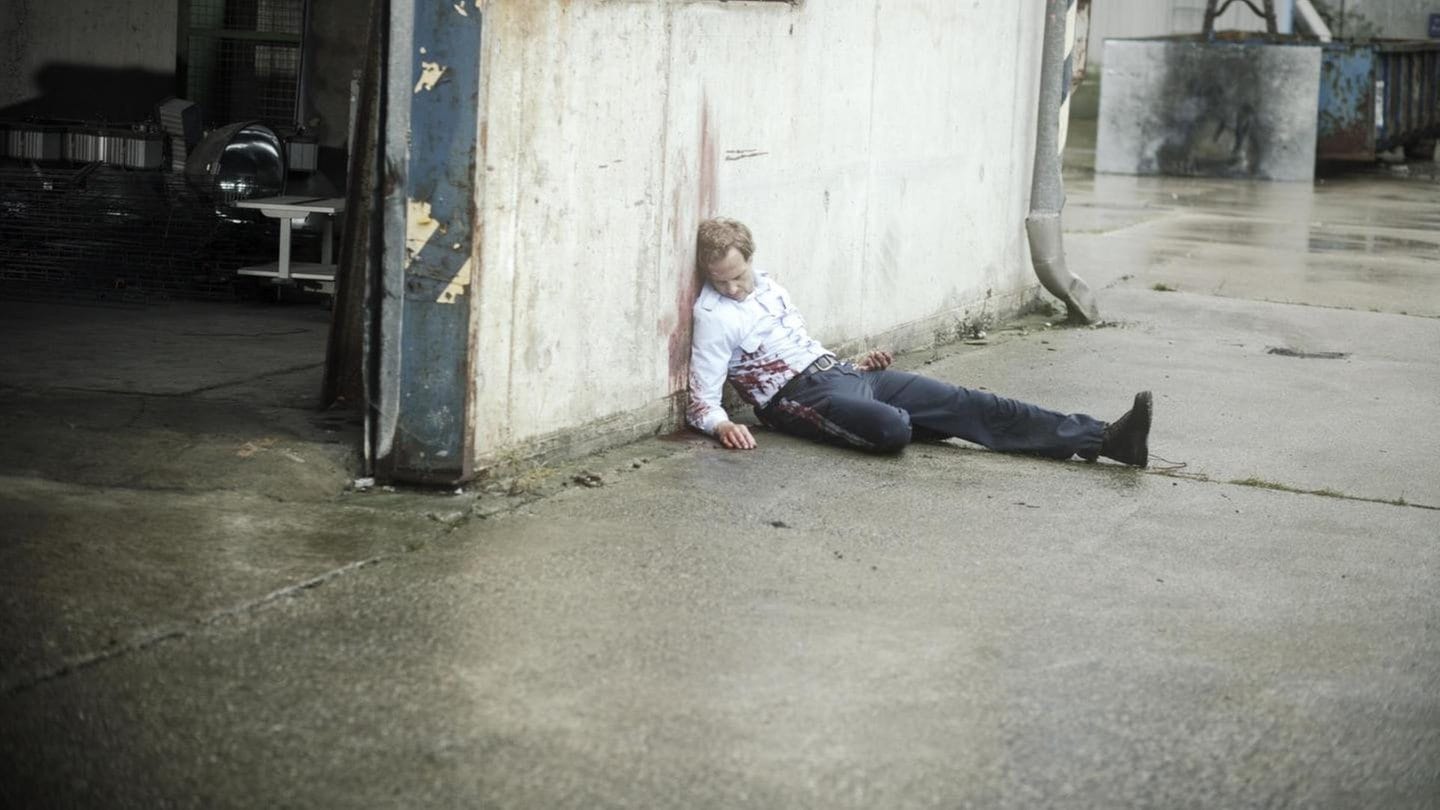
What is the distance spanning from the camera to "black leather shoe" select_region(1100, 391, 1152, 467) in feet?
19.7

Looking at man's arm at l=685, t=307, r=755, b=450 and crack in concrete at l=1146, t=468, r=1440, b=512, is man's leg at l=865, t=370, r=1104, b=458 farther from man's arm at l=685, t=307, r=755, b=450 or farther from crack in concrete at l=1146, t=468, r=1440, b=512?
man's arm at l=685, t=307, r=755, b=450

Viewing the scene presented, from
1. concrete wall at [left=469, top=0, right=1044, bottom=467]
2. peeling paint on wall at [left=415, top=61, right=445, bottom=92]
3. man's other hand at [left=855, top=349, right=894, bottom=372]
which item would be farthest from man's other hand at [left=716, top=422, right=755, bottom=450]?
peeling paint on wall at [left=415, top=61, right=445, bottom=92]

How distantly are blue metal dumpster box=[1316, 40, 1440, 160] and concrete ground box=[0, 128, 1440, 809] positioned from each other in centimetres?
1519

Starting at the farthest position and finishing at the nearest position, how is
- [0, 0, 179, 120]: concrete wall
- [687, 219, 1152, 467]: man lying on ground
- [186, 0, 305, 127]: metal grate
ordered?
[0, 0, 179, 120]: concrete wall
[186, 0, 305, 127]: metal grate
[687, 219, 1152, 467]: man lying on ground

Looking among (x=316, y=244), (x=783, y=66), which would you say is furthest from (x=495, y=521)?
(x=316, y=244)

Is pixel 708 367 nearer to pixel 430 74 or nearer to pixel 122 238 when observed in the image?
pixel 430 74

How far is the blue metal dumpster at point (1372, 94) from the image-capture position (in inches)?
829

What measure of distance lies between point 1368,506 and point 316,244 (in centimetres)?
605

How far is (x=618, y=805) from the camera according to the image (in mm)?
3031

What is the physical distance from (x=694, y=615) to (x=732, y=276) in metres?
2.21

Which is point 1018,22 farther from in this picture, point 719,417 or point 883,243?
point 719,417

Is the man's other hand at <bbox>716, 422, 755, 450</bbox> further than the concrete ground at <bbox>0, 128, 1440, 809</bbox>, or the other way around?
the man's other hand at <bbox>716, 422, 755, 450</bbox>

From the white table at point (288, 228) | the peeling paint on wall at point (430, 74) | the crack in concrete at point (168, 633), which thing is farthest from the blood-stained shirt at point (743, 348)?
the white table at point (288, 228)

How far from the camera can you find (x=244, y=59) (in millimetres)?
11594
